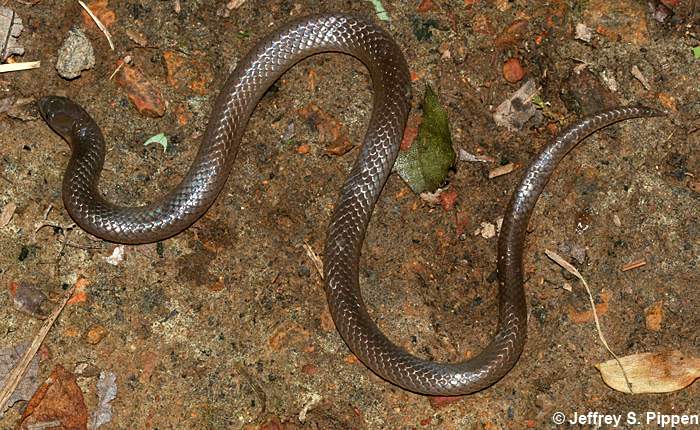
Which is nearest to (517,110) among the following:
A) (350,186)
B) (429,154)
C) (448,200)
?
(429,154)

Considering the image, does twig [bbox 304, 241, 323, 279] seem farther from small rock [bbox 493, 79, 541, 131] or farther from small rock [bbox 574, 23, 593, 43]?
small rock [bbox 574, 23, 593, 43]

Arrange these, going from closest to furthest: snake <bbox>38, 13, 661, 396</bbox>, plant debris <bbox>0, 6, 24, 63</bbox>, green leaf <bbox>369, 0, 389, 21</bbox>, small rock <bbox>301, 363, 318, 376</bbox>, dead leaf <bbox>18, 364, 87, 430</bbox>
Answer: snake <bbox>38, 13, 661, 396</bbox>, dead leaf <bbox>18, 364, 87, 430</bbox>, small rock <bbox>301, 363, 318, 376</bbox>, plant debris <bbox>0, 6, 24, 63</bbox>, green leaf <bbox>369, 0, 389, 21</bbox>

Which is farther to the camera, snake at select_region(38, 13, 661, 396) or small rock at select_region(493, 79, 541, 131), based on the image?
small rock at select_region(493, 79, 541, 131)

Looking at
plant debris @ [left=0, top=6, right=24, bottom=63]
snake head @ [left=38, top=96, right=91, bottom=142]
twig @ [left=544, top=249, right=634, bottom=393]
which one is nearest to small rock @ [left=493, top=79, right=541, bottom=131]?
twig @ [left=544, top=249, right=634, bottom=393]

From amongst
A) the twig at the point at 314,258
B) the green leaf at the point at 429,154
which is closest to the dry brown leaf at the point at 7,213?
the twig at the point at 314,258

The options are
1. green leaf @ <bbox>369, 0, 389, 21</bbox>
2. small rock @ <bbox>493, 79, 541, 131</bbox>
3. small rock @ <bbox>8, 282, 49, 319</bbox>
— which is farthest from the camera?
green leaf @ <bbox>369, 0, 389, 21</bbox>

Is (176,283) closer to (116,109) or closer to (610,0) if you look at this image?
(116,109)

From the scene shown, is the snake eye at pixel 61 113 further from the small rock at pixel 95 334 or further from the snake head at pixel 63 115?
the small rock at pixel 95 334
